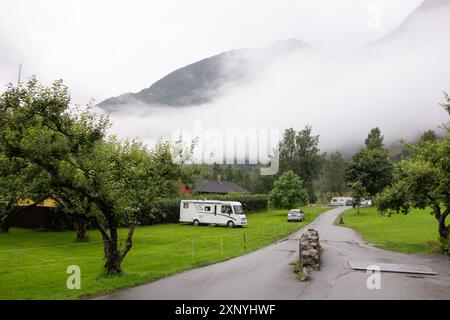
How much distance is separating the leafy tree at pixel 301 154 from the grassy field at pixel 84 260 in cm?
5898

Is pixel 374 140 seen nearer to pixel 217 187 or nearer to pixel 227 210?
pixel 217 187

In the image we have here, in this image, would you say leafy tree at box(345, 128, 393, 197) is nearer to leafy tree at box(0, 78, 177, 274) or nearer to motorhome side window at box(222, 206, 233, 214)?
motorhome side window at box(222, 206, 233, 214)

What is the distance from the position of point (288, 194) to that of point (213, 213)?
19.3 m

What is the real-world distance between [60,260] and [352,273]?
15161mm

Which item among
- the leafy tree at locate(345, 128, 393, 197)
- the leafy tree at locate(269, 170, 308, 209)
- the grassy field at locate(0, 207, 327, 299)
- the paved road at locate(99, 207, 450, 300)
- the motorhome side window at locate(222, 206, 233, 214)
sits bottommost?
the grassy field at locate(0, 207, 327, 299)

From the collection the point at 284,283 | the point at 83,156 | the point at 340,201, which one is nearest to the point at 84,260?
the point at 83,156

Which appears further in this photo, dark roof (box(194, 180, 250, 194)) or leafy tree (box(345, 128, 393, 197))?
dark roof (box(194, 180, 250, 194))

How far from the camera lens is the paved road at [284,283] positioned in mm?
12078

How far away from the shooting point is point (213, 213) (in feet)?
149

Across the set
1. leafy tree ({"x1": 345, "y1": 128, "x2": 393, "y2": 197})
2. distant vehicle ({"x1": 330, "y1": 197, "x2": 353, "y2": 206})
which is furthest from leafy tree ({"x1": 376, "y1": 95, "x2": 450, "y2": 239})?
distant vehicle ({"x1": 330, "y1": 197, "x2": 353, "y2": 206})

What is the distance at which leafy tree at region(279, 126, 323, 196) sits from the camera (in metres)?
91.1

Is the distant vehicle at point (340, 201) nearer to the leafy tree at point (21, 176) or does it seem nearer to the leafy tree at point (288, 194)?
the leafy tree at point (288, 194)

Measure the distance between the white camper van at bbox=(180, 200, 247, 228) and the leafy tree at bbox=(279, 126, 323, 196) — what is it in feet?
158

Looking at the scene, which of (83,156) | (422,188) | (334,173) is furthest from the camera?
(334,173)
